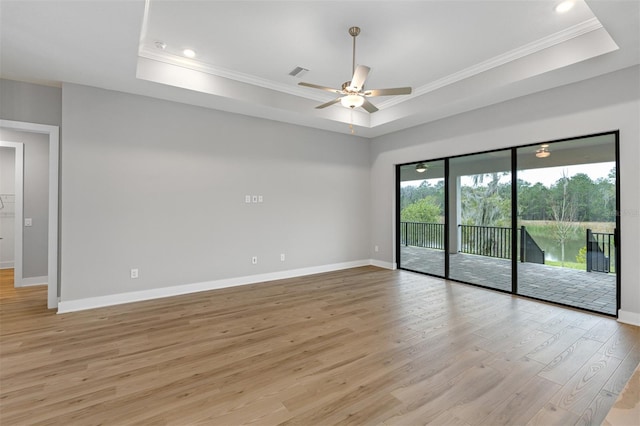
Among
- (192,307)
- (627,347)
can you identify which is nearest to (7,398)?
(192,307)

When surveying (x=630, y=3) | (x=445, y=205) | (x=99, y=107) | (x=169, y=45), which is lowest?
(x=445, y=205)

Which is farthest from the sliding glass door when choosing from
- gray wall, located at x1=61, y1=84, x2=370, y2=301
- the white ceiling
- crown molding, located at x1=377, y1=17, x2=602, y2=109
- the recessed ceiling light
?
gray wall, located at x1=61, y1=84, x2=370, y2=301

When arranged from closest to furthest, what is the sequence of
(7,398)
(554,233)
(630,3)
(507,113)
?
1. (7,398)
2. (630,3)
3. (554,233)
4. (507,113)

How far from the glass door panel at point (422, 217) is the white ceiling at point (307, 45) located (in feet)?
4.69

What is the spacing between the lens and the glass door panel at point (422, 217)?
564 centimetres

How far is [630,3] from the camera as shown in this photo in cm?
242

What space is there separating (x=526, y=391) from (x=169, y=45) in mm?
4913

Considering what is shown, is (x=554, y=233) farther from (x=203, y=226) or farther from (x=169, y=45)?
(x=169, y=45)

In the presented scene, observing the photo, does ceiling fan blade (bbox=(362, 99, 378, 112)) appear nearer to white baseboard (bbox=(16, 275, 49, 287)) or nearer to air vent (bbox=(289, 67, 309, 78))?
air vent (bbox=(289, 67, 309, 78))

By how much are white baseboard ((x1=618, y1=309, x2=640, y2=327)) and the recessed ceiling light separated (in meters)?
3.38

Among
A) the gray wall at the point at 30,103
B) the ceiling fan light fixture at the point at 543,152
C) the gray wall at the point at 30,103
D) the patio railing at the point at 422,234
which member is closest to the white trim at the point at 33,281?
the gray wall at the point at 30,103

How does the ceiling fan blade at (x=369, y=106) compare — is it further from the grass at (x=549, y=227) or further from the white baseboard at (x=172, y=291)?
the white baseboard at (x=172, y=291)

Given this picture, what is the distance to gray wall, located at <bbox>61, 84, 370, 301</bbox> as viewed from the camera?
386 cm

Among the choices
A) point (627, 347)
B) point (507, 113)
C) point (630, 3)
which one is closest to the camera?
point (630, 3)
